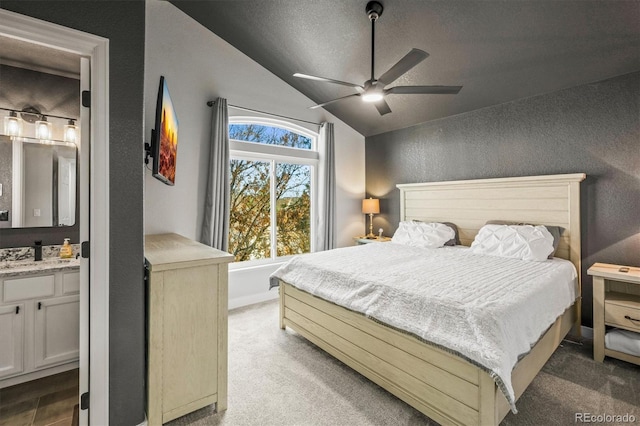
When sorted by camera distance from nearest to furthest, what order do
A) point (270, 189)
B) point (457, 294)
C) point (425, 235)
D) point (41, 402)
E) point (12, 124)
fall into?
point (457, 294), point (41, 402), point (12, 124), point (425, 235), point (270, 189)

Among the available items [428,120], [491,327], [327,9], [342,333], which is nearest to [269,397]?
[342,333]

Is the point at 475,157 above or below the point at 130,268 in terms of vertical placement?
above

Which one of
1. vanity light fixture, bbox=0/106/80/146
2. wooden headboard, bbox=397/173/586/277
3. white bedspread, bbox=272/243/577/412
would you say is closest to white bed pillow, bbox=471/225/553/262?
white bedspread, bbox=272/243/577/412

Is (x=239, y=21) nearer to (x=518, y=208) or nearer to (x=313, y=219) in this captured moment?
(x=313, y=219)

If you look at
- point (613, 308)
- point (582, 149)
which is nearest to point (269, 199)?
point (582, 149)

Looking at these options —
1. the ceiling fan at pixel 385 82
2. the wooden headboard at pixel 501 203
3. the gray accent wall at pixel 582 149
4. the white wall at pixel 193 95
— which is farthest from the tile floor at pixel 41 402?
the gray accent wall at pixel 582 149

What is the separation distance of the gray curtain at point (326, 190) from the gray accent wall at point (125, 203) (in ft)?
10.5

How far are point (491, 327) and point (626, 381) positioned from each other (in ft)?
5.56

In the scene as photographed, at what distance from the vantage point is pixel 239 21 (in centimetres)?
341

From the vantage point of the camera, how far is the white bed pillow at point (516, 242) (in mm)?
2889

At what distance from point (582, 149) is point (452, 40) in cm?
175

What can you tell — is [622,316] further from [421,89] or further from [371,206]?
[371,206]

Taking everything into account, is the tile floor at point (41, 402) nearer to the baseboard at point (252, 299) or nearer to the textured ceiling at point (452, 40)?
the baseboard at point (252, 299)

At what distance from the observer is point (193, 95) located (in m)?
3.51
